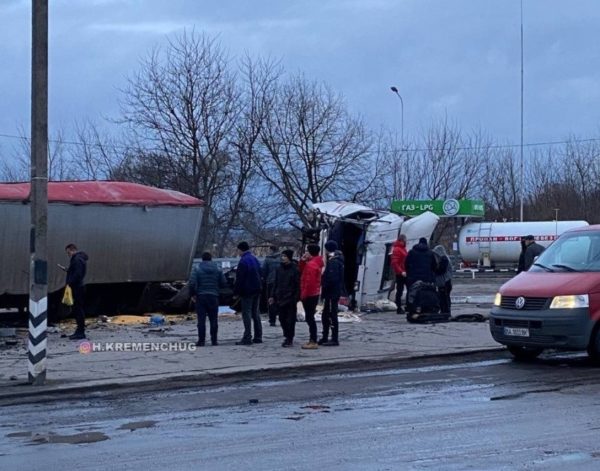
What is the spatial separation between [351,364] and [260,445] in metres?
6.33

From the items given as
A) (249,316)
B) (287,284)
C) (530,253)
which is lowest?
(249,316)

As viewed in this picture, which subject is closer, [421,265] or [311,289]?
[311,289]

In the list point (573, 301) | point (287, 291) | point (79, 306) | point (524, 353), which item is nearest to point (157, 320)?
point (79, 306)

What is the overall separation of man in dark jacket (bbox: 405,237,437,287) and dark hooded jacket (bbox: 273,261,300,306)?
566 centimetres

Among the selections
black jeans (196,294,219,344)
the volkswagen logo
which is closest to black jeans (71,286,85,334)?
black jeans (196,294,219,344)

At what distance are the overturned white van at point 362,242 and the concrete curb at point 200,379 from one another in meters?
8.57

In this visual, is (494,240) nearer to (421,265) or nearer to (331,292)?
(421,265)

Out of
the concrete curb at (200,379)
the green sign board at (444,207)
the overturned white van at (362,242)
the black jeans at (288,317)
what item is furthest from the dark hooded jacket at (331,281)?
the green sign board at (444,207)

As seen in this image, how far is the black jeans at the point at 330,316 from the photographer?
17.1m

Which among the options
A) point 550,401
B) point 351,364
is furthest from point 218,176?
point 550,401

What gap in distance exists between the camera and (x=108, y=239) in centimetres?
2345

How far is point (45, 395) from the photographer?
Answer: 12.8m

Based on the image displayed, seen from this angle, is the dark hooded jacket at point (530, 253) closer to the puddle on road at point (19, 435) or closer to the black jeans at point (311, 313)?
the black jeans at point (311, 313)

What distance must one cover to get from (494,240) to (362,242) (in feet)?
85.3
